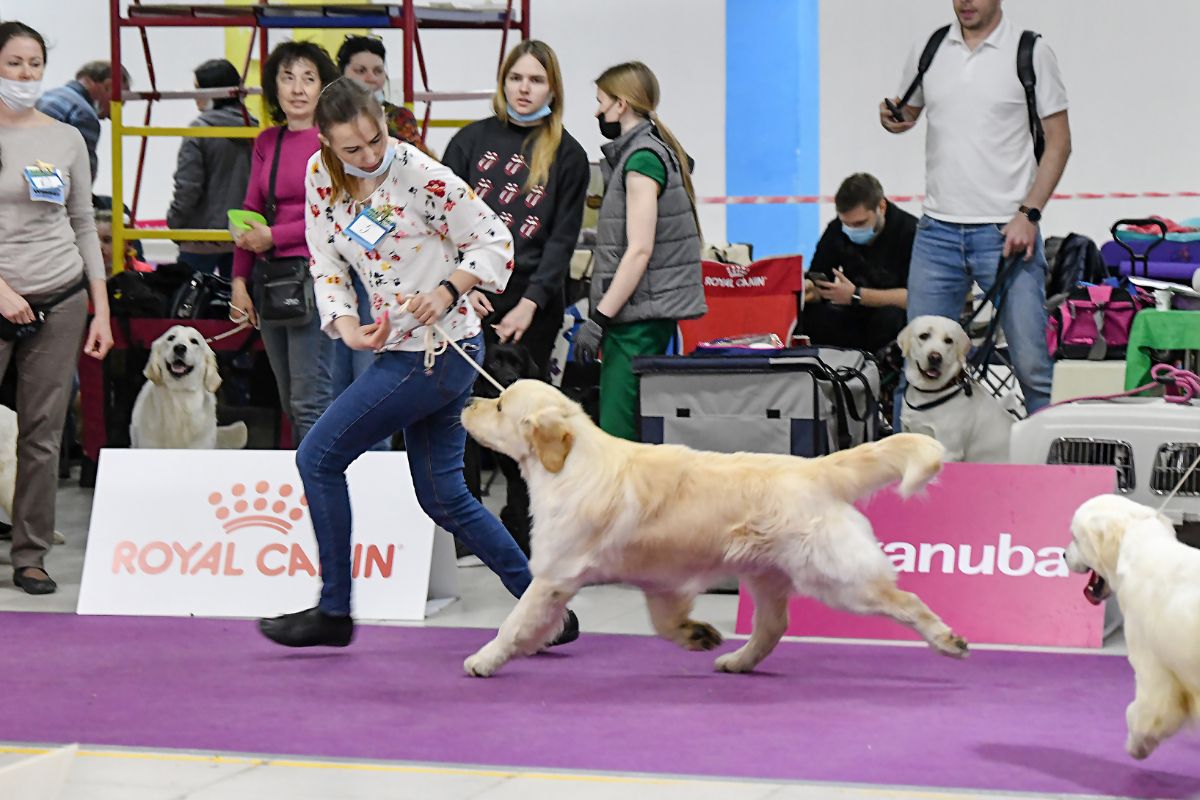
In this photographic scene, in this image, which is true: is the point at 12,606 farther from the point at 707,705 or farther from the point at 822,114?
the point at 822,114

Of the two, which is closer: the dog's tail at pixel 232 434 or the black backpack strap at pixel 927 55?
the black backpack strap at pixel 927 55

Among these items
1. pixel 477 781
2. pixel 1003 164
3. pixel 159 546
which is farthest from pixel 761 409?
pixel 477 781

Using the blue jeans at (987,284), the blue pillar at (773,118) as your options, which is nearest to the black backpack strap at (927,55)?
the blue jeans at (987,284)

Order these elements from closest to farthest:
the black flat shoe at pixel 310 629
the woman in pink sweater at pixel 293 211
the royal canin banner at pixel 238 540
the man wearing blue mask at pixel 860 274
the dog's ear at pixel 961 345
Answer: the black flat shoe at pixel 310 629
the royal canin banner at pixel 238 540
the woman in pink sweater at pixel 293 211
the dog's ear at pixel 961 345
the man wearing blue mask at pixel 860 274

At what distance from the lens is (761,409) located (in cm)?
516

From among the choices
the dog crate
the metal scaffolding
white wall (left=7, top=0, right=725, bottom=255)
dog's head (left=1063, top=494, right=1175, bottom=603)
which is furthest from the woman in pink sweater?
white wall (left=7, top=0, right=725, bottom=255)

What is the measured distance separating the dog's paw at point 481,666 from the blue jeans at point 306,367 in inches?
68.9

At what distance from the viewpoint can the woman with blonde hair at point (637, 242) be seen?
509 centimetres

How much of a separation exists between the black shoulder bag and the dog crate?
2372mm

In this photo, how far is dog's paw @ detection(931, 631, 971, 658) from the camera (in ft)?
12.2

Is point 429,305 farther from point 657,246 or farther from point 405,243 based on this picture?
point 657,246

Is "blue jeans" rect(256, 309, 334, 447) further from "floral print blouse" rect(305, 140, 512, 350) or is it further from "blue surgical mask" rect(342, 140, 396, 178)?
"blue surgical mask" rect(342, 140, 396, 178)

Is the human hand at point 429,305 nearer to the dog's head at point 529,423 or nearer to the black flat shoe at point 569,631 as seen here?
the dog's head at point 529,423

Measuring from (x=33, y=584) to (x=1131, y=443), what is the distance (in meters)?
3.44
